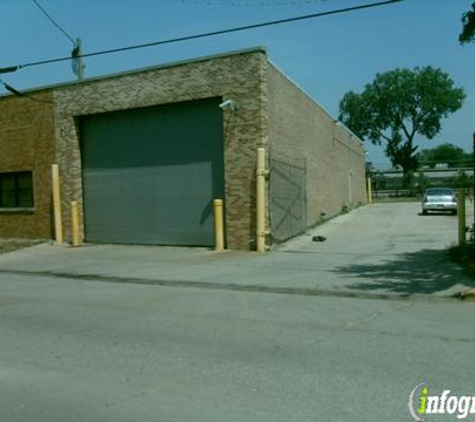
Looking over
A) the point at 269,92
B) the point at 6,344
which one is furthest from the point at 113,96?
the point at 6,344

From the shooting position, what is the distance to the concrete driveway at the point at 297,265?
12.3 m

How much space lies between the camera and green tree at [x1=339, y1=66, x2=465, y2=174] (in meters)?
88.6

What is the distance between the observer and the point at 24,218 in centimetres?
2384

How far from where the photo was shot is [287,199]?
69.5ft

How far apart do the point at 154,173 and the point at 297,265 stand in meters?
7.31

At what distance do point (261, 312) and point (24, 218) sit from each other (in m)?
16.3

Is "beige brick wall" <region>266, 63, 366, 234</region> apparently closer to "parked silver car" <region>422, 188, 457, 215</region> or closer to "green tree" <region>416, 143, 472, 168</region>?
"parked silver car" <region>422, 188, 457, 215</region>

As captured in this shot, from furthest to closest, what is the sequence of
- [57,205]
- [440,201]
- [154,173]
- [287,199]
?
[440,201] → [57,205] → [287,199] → [154,173]

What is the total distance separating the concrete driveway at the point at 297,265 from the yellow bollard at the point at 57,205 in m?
0.61

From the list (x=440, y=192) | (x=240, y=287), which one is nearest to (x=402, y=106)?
(x=440, y=192)

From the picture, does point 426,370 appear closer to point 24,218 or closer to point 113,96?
point 113,96

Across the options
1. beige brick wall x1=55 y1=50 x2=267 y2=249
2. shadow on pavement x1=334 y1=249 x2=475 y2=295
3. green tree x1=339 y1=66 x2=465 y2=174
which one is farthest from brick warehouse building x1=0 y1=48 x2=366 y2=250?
green tree x1=339 y1=66 x2=465 y2=174

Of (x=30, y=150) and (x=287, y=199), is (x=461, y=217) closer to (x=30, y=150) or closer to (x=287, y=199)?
(x=287, y=199)

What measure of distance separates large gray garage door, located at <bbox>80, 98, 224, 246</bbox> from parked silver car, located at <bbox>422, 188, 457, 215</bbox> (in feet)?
59.6
